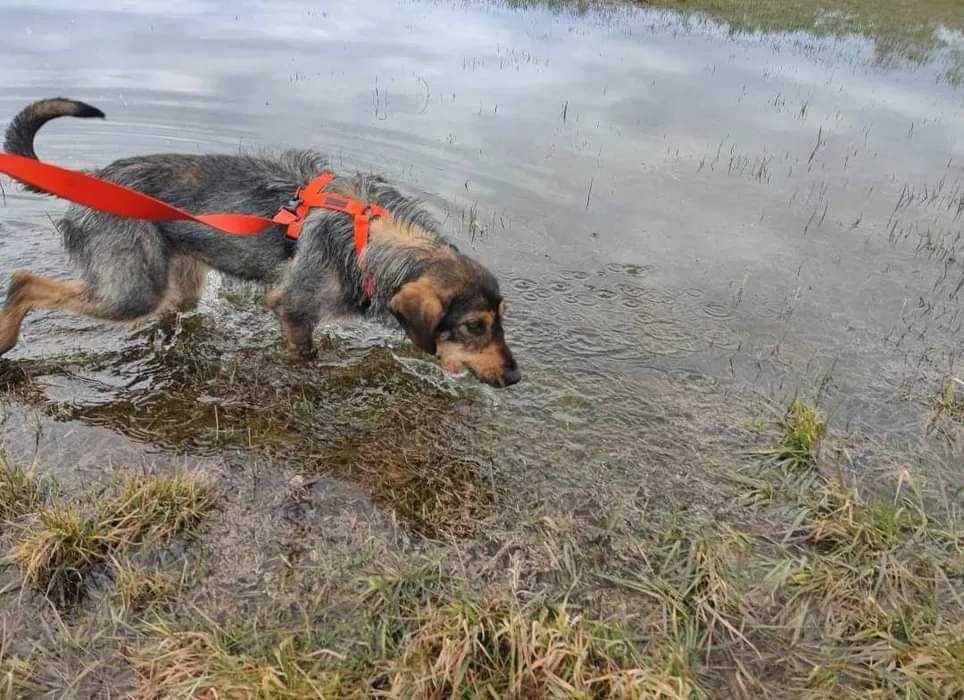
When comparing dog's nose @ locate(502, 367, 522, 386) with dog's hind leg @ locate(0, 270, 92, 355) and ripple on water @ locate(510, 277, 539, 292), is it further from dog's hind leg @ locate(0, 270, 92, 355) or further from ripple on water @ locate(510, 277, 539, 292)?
dog's hind leg @ locate(0, 270, 92, 355)

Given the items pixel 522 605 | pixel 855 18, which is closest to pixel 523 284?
pixel 522 605

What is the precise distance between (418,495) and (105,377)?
2.68 metres

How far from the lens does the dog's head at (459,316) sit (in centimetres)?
424

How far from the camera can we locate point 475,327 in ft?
14.3

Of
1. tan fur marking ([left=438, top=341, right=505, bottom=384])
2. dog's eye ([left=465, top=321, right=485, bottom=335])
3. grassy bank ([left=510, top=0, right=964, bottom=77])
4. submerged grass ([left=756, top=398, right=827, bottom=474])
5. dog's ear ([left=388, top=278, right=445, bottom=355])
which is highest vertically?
grassy bank ([left=510, top=0, right=964, bottom=77])

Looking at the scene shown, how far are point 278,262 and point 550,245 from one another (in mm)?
3352

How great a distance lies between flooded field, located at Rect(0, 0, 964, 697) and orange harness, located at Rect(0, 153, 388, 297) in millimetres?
1247

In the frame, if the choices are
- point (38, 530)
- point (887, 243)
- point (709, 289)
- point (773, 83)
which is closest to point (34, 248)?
point (38, 530)

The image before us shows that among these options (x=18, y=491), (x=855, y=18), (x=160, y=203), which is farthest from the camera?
(x=855, y=18)

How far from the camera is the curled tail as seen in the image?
161 inches

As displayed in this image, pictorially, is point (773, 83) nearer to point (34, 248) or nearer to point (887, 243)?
point (887, 243)

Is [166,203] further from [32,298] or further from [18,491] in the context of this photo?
[18,491]

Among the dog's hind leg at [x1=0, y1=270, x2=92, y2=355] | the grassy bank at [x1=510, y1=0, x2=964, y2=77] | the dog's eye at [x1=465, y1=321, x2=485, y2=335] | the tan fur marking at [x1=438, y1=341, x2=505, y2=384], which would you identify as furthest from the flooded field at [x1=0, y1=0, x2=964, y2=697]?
the grassy bank at [x1=510, y1=0, x2=964, y2=77]

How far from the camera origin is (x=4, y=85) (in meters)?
9.77
